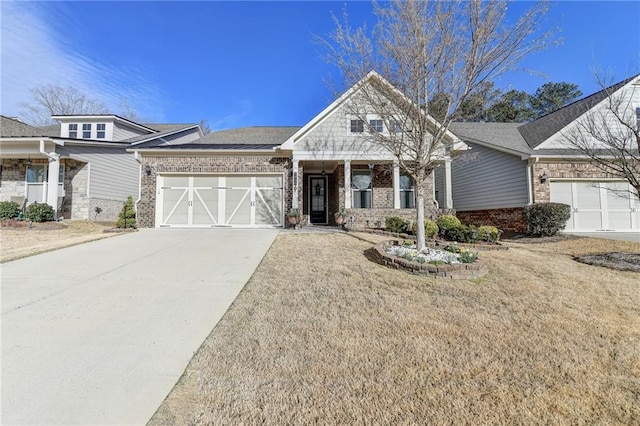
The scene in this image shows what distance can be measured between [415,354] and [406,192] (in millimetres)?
10713

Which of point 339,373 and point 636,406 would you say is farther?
point 339,373

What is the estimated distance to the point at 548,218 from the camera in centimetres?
1054

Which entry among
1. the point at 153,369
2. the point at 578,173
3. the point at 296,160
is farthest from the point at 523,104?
the point at 153,369

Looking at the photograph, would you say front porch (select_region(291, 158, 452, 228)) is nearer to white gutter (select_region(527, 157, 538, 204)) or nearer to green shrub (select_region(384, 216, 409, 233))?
green shrub (select_region(384, 216, 409, 233))

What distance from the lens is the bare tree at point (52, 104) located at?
90.1 feet

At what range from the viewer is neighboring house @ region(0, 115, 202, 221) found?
1270cm

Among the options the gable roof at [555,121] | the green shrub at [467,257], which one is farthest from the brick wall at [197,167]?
the gable roof at [555,121]

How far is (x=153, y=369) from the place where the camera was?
267cm

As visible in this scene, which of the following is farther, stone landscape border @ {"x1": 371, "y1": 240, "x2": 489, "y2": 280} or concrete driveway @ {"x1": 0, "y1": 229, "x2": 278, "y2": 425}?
stone landscape border @ {"x1": 371, "y1": 240, "x2": 489, "y2": 280}

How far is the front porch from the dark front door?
403 millimetres

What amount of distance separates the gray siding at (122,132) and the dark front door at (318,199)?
1151 centimetres

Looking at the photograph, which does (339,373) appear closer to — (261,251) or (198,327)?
(198,327)

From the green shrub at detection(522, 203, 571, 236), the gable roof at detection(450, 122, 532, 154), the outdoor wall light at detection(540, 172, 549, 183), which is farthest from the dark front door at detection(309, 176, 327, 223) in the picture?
the outdoor wall light at detection(540, 172, 549, 183)

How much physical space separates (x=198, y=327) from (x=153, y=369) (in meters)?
0.80
